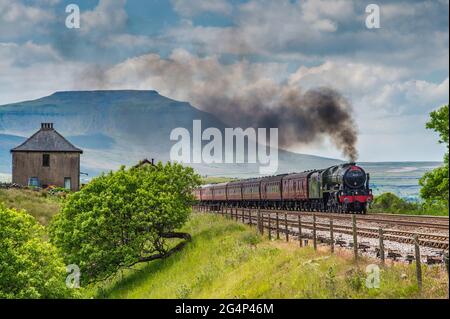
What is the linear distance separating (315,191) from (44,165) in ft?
137

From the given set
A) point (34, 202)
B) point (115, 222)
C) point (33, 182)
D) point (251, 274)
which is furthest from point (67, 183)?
point (251, 274)

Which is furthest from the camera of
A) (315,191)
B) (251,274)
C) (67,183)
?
(67,183)

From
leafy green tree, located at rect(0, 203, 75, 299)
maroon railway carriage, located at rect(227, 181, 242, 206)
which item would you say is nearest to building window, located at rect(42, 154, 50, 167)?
maroon railway carriage, located at rect(227, 181, 242, 206)

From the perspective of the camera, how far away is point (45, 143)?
270ft

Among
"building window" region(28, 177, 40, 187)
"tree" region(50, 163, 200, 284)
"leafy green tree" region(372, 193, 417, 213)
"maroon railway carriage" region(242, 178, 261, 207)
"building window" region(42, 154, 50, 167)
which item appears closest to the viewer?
"tree" region(50, 163, 200, 284)

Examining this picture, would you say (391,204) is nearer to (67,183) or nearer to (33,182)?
(67,183)

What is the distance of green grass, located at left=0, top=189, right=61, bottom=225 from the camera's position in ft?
194

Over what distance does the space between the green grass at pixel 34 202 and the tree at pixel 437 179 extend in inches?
1727

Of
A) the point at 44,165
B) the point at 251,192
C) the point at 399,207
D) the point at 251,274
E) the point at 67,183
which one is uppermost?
the point at 44,165

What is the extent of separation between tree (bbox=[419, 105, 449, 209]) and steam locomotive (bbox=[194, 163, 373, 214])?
26.9 m

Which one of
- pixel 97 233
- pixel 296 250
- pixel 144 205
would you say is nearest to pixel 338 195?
pixel 144 205

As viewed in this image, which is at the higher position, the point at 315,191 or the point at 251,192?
the point at 315,191

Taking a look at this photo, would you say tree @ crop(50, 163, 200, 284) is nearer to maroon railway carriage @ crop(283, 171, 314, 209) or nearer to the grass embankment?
the grass embankment
